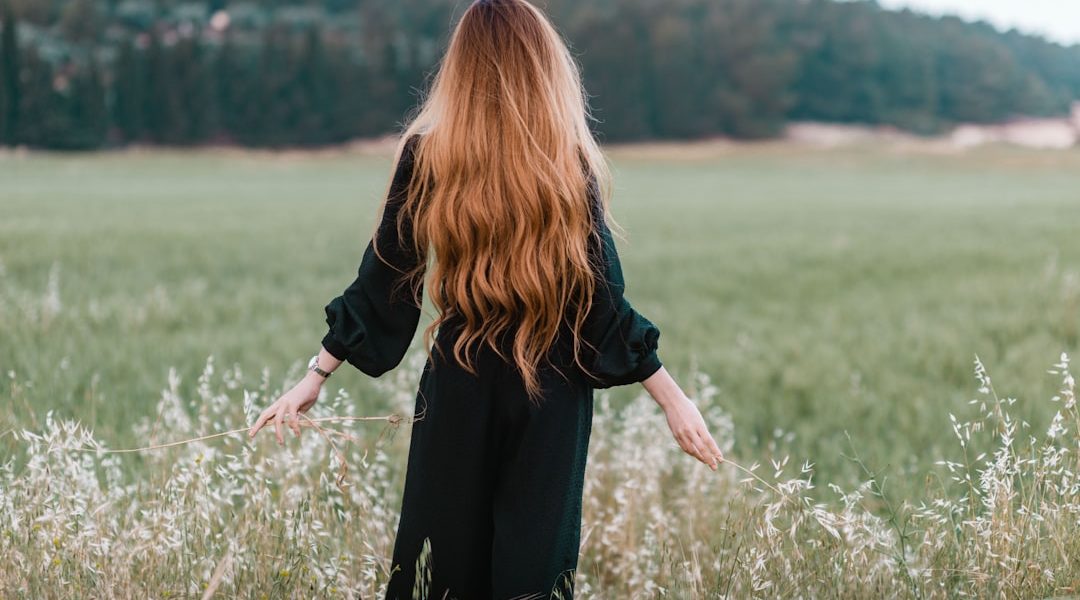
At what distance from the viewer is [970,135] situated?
8012 centimetres

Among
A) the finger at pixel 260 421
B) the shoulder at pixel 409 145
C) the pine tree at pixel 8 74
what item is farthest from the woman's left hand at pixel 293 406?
the pine tree at pixel 8 74

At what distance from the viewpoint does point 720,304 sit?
432 inches

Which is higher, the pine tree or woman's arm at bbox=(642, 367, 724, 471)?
woman's arm at bbox=(642, 367, 724, 471)

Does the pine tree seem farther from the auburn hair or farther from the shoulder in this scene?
the auburn hair

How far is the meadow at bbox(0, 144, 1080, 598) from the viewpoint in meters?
2.75

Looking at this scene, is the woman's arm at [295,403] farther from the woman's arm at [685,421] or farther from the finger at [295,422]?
the woman's arm at [685,421]

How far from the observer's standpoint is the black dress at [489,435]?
2.63 metres

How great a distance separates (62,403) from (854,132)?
82.8 m

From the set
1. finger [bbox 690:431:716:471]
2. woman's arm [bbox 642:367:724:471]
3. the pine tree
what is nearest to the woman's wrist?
woman's arm [bbox 642:367:724:471]

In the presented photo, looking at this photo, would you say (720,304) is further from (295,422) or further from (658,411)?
(295,422)

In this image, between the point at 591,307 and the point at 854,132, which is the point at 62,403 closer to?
the point at 591,307

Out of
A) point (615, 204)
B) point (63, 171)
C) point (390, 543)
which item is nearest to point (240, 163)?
point (63, 171)

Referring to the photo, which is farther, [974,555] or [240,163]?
[240,163]

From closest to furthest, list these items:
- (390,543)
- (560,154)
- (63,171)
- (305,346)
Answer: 1. (560,154)
2. (390,543)
3. (305,346)
4. (63,171)
